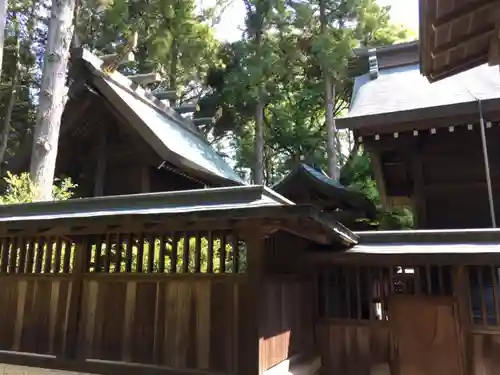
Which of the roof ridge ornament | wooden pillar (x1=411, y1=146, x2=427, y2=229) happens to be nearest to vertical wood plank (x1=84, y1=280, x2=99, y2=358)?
wooden pillar (x1=411, y1=146, x2=427, y2=229)

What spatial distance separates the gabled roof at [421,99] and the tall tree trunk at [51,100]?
5.94 meters

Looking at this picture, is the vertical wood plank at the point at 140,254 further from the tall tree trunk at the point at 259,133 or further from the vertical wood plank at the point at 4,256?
the tall tree trunk at the point at 259,133

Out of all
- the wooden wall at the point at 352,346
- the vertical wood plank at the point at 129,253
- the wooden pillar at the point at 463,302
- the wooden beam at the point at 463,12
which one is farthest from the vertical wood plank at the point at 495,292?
the vertical wood plank at the point at 129,253

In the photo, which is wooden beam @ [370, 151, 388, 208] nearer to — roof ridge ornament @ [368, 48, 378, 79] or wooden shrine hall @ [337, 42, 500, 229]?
wooden shrine hall @ [337, 42, 500, 229]

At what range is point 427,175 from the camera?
7.34 meters

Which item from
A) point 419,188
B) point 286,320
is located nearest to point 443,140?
point 419,188

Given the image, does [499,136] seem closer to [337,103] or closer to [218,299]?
[218,299]

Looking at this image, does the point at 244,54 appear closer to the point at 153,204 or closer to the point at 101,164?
the point at 101,164

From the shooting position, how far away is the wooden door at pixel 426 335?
552cm

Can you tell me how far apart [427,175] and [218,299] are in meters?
4.51

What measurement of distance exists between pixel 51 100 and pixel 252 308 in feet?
23.2

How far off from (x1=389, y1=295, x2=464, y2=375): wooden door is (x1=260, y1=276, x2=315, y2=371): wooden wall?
1162 mm

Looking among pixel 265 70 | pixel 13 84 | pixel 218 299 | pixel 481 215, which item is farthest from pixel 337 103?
pixel 218 299

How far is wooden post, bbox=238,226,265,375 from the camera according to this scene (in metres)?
4.41
